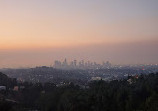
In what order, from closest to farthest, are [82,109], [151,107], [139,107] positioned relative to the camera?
[151,107] < [139,107] < [82,109]

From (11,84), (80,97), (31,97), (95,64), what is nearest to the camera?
(80,97)

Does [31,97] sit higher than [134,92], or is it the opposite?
[134,92]

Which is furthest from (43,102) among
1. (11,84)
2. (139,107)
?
(11,84)

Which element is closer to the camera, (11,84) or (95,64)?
(11,84)

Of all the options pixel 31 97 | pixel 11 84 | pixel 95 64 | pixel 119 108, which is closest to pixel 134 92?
pixel 119 108

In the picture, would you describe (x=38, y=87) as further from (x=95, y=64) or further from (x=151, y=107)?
(x=95, y=64)

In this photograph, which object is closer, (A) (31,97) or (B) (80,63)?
(A) (31,97)

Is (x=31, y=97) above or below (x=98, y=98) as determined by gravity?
below

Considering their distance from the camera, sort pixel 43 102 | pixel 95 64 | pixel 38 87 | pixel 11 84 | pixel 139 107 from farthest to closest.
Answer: pixel 95 64
pixel 11 84
pixel 38 87
pixel 43 102
pixel 139 107

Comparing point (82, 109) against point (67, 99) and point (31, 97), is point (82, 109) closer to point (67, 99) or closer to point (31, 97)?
point (67, 99)
